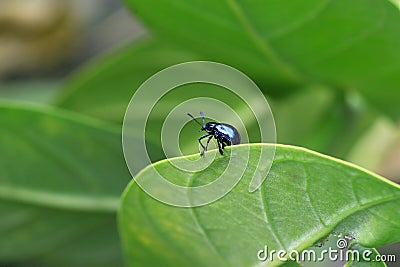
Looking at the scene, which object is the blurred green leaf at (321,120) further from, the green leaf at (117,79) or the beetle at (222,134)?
the beetle at (222,134)

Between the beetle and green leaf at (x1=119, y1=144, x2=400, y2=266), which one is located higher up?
the beetle

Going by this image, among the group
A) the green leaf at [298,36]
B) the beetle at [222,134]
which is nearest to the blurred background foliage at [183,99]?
the green leaf at [298,36]

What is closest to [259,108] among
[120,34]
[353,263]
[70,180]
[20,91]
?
[70,180]

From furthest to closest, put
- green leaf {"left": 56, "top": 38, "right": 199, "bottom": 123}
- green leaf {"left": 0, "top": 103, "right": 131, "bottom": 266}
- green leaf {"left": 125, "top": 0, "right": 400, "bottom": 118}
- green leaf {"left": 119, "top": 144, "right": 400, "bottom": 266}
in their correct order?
green leaf {"left": 56, "top": 38, "right": 199, "bottom": 123}, green leaf {"left": 0, "top": 103, "right": 131, "bottom": 266}, green leaf {"left": 125, "top": 0, "right": 400, "bottom": 118}, green leaf {"left": 119, "top": 144, "right": 400, "bottom": 266}

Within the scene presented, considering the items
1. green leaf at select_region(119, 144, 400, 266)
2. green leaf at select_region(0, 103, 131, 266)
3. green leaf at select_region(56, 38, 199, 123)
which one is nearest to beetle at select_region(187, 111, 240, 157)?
green leaf at select_region(119, 144, 400, 266)

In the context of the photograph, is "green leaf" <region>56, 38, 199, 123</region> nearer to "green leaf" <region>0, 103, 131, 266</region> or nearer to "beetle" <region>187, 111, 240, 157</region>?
"green leaf" <region>0, 103, 131, 266</region>

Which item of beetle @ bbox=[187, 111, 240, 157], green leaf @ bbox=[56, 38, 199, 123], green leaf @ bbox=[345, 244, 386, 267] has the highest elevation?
green leaf @ bbox=[56, 38, 199, 123]

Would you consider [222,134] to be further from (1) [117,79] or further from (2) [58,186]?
(1) [117,79]

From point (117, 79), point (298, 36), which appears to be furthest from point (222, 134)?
point (117, 79)
